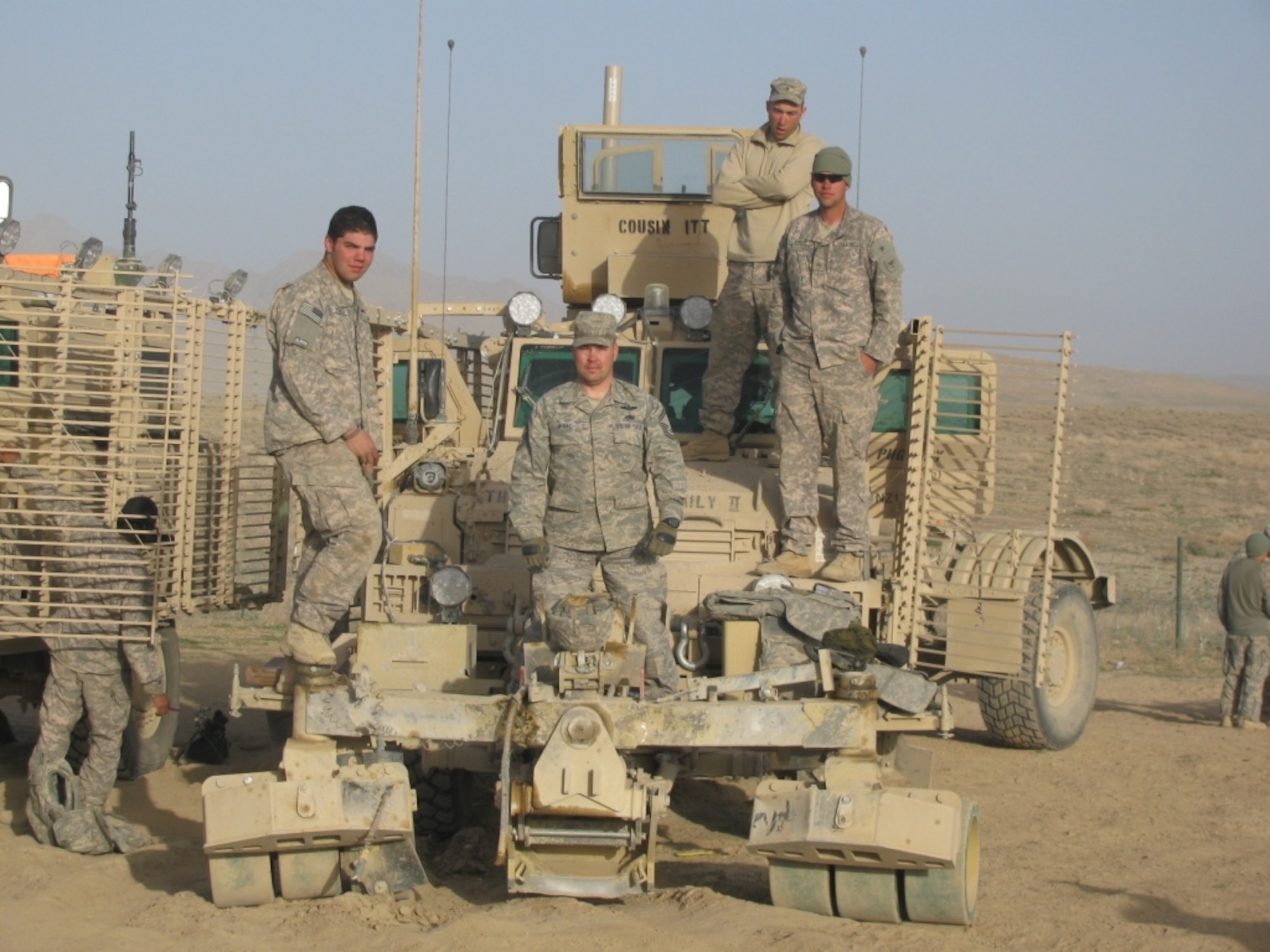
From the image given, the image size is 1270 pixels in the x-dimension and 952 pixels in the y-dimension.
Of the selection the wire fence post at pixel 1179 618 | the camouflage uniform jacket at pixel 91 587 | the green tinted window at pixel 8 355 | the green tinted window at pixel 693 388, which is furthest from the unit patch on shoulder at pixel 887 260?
the wire fence post at pixel 1179 618

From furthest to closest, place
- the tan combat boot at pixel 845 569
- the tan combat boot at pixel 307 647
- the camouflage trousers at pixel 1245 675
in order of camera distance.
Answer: the camouflage trousers at pixel 1245 675 → the tan combat boot at pixel 845 569 → the tan combat boot at pixel 307 647

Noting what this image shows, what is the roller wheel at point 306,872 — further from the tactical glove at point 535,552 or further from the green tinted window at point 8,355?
the green tinted window at point 8,355

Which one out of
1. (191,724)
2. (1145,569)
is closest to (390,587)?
(191,724)

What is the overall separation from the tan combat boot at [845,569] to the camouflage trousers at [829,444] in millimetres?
36

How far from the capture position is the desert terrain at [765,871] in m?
5.93

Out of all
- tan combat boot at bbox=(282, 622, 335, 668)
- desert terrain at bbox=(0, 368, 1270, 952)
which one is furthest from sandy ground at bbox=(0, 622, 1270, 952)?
tan combat boot at bbox=(282, 622, 335, 668)

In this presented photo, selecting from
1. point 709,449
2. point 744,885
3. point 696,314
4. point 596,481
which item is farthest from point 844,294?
point 744,885

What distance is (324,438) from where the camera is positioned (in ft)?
22.7

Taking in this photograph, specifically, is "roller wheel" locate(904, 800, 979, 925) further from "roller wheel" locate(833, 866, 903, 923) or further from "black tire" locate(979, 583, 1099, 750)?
"black tire" locate(979, 583, 1099, 750)

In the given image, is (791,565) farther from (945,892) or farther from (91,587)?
(91,587)

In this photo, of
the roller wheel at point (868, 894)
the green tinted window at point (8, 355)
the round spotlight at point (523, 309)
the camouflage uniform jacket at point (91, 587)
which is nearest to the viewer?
the roller wheel at point (868, 894)

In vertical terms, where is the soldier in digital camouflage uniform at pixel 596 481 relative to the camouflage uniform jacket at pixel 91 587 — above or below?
above

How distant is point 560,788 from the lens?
237 inches

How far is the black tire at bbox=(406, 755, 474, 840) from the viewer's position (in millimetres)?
7734
